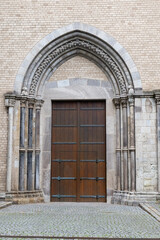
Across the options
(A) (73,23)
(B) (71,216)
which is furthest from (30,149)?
(A) (73,23)

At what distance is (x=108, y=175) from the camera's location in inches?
378

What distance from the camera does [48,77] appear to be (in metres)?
10.1

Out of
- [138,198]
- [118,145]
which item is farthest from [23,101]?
[138,198]

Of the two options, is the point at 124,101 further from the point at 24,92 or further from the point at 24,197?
the point at 24,197

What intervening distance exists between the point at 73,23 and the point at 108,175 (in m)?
4.66

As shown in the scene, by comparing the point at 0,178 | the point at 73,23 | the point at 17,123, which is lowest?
the point at 0,178

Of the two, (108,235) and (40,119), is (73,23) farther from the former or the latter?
(108,235)

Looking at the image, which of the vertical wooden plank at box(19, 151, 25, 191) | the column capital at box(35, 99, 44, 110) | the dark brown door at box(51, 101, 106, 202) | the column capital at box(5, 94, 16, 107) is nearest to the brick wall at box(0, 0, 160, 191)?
the column capital at box(5, 94, 16, 107)

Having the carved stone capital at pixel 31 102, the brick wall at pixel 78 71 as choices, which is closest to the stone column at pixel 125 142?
the brick wall at pixel 78 71

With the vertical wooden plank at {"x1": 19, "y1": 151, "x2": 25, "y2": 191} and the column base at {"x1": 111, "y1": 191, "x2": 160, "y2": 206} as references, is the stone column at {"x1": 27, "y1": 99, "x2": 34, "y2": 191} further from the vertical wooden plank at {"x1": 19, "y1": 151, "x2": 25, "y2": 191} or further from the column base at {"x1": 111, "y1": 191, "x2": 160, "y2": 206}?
the column base at {"x1": 111, "y1": 191, "x2": 160, "y2": 206}

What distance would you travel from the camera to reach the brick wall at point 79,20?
9516mm

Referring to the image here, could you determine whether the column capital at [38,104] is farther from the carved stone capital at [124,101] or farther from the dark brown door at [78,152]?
the carved stone capital at [124,101]

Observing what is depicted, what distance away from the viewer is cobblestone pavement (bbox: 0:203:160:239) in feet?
16.8

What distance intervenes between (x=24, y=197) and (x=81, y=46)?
15.8 ft
